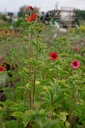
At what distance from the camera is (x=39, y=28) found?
2652 mm

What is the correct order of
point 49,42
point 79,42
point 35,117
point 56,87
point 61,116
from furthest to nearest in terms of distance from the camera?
1. point 49,42
2. point 79,42
3. point 61,116
4. point 56,87
5. point 35,117

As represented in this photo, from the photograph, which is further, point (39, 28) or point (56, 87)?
point (39, 28)

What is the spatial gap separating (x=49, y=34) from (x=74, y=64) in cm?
620

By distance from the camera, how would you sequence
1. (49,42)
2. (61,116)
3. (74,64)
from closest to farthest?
(61,116)
(74,64)
(49,42)

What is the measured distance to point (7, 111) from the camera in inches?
122

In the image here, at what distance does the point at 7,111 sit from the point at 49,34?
5.76 metres

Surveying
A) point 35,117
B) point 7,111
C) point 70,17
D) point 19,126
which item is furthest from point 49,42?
point 35,117

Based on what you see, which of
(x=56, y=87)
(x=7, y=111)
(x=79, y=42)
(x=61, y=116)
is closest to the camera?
(x=56, y=87)

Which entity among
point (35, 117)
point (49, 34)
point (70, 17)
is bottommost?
point (49, 34)

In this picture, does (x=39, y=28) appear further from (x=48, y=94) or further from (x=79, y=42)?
(x=79, y=42)

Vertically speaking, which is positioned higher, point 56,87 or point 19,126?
point 56,87

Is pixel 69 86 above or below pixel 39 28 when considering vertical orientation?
below

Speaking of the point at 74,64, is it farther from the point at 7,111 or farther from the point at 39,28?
the point at 7,111

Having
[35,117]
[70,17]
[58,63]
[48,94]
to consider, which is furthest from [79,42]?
[35,117]
